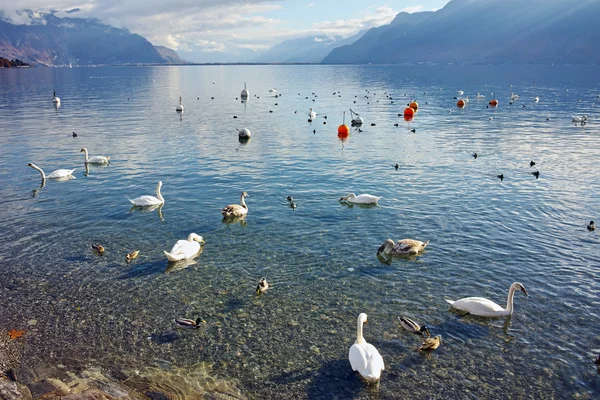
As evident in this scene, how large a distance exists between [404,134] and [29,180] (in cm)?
3629

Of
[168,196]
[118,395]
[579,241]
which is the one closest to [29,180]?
[168,196]

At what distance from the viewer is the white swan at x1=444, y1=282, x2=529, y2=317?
14648mm

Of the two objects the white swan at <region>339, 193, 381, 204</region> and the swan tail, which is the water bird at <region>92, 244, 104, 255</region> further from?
the white swan at <region>339, 193, 381, 204</region>

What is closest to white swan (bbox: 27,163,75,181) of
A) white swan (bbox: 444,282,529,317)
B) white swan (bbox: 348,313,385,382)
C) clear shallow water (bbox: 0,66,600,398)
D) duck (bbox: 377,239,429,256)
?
clear shallow water (bbox: 0,66,600,398)

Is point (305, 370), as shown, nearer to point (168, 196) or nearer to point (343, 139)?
point (168, 196)

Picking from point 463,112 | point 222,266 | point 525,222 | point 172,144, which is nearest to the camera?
point 222,266

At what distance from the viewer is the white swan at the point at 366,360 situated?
1161 centimetres

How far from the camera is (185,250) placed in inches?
738

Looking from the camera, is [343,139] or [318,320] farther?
[343,139]

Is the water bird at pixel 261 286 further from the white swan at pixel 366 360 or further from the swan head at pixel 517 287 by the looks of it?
the swan head at pixel 517 287

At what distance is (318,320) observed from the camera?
47.8 feet

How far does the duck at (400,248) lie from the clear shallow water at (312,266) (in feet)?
1.49

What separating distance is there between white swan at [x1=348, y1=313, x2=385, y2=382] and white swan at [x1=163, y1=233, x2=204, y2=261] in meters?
8.92

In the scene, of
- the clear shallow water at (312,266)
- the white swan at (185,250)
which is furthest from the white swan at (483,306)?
the white swan at (185,250)
